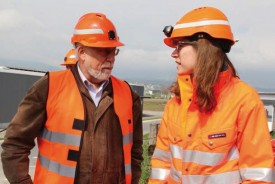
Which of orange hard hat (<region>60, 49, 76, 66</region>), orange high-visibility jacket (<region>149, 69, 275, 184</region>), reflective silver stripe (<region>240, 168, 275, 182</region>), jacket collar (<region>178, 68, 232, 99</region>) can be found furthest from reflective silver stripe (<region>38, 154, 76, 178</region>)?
orange hard hat (<region>60, 49, 76, 66</region>)

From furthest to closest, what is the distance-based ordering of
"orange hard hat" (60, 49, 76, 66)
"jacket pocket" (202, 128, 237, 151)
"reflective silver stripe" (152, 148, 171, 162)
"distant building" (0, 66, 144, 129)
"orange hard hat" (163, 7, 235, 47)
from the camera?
1. "distant building" (0, 66, 144, 129)
2. "orange hard hat" (60, 49, 76, 66)
3. "reflective silver stripe" (152, 148, 171, 162)
4. "orange hard hat" (163, 7, 235, 47)
5. "jacket pocket" (202, 128, 237, 151)

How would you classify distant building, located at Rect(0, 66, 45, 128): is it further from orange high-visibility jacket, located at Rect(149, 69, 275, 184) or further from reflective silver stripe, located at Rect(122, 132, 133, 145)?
orange high-visibility jacket, located at Rect(149, 69, 275, 184)

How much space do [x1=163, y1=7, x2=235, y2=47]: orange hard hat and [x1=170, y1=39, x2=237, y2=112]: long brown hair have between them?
93 mm

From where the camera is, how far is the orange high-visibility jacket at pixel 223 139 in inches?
96.4

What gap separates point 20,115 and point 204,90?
5.01 ft

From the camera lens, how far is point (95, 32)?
343cm

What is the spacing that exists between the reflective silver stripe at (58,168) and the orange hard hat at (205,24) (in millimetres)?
1326

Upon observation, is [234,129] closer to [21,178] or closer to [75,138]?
[75,138]

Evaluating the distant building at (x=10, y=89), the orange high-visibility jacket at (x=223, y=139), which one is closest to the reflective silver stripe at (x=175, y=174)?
the orange high-visibility jacket at (x=223, y=139)

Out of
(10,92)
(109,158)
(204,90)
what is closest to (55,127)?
(109,158)

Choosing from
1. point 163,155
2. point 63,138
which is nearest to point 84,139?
point 63,138

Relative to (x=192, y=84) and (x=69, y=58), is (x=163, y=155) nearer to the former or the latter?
(x=192, y=84)

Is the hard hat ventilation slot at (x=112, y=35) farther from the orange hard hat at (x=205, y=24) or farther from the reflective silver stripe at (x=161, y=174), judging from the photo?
the reflective silver stripe at (x=161, y=174)

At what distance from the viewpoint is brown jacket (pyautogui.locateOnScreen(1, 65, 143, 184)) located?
3.19 meters
